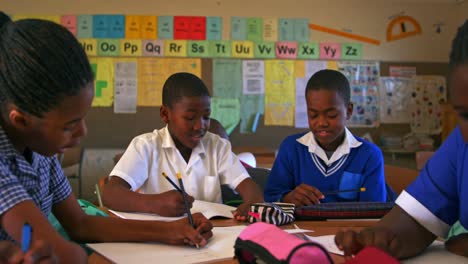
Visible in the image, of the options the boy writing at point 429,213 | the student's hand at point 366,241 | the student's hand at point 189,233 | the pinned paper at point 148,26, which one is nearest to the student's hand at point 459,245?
the boy writing at point 429,213

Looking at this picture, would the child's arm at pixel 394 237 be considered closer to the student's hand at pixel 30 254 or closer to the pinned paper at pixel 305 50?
the student's hand at pixel 30 254

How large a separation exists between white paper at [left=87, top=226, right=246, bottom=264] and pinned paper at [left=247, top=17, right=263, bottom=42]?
10.1 feet

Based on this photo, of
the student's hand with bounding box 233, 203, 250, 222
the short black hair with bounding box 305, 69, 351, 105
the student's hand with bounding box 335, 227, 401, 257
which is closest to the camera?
the student's hand with bounding box 335, 227, 401, 257

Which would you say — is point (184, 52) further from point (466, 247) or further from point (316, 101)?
point (466, 247)

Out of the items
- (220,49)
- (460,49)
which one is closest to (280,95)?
(220,49)

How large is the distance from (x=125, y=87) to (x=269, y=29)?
135 centimetres

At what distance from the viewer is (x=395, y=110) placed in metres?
4.05

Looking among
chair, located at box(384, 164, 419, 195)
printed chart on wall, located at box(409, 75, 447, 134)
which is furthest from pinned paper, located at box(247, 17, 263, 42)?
chair, located at box(384, 164, 419, 195)

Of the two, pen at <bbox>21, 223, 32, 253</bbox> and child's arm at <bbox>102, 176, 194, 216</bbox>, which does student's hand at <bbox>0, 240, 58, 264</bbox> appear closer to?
pen at <bbox>21, 223, 32, 253</bbox>

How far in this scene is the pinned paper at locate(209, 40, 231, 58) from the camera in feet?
12.8

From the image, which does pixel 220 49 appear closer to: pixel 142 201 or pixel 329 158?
pixel 329 158

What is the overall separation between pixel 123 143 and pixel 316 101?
8.40 feet

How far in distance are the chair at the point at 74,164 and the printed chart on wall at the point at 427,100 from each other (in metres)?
2.92

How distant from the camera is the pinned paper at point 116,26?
3818mm
